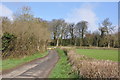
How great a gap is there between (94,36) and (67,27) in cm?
1320

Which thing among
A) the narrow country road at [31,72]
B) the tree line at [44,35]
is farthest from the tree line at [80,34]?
the narrow country road at [31,72]

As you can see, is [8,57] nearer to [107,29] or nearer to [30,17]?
[30,17]

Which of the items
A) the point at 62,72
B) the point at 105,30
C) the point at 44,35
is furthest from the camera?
the point at 105,30

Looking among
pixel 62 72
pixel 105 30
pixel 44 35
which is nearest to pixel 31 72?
pixel 62 72

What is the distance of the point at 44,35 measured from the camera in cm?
4519

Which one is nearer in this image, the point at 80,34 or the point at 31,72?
the point at 31,72

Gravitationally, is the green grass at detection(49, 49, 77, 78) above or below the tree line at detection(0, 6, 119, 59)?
below

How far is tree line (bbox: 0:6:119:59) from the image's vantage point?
79.2ft

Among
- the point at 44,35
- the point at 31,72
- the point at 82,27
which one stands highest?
the point at 82,27

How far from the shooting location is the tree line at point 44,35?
24141 mm

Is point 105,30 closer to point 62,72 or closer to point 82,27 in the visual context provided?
point 82,27

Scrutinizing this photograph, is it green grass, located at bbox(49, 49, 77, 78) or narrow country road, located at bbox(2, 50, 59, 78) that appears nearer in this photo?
green grass, located at bbox(49, 49, 77, 78)

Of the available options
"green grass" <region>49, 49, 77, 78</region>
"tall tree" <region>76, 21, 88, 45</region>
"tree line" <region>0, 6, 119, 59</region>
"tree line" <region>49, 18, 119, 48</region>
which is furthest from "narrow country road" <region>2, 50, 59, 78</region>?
"tall tree" <region>76, 21, 88, 45</region>

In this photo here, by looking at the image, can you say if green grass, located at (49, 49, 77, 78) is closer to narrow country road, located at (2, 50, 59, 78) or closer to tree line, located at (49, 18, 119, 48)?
narrow country road, located at (2, 50, 59, 78)
